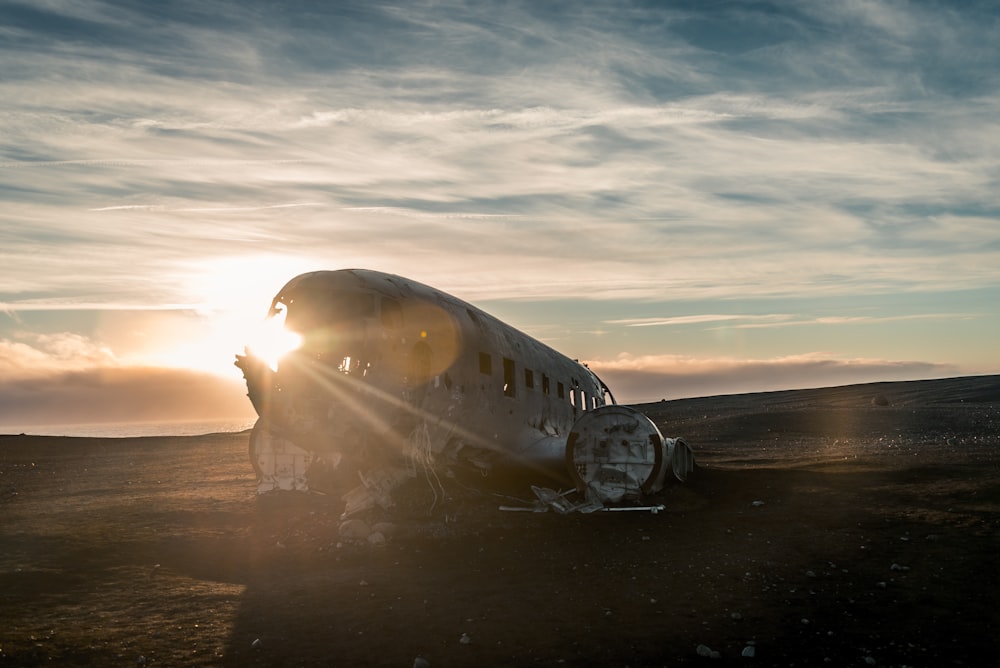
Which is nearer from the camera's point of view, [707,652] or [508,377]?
[707,652]

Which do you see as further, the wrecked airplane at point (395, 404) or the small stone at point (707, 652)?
the wrecked airplane at point (395, 404)

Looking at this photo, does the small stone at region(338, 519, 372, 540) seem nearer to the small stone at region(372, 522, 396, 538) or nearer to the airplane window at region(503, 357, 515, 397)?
the small stone at region(372, 522, 396, 538)

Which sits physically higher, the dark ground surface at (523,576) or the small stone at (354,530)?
the small stone at (354,530)

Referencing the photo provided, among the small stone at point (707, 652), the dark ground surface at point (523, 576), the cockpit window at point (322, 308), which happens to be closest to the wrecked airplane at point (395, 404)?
the cockpit window at point (322, 308)

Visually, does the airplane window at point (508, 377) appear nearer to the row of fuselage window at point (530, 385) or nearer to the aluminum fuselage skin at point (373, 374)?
the row of fuselage window at point (530, 385)

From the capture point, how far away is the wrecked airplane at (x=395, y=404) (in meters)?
16.0

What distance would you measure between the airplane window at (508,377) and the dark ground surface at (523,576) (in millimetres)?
2716

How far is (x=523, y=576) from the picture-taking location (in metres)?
13.3

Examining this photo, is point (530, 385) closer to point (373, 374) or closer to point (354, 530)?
point (373, 374)

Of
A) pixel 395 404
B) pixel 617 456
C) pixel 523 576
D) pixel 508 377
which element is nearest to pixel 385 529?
pixel 395 404

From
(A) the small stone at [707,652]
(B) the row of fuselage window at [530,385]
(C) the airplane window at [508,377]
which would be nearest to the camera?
(A) the small stone at [707,652]

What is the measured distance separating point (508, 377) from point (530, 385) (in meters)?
1.81

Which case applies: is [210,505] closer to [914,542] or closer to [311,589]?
[311,589]

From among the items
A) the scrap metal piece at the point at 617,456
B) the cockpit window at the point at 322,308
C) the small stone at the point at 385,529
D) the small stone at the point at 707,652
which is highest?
the cockpit window at the point at 322,308
